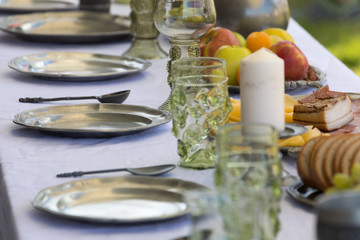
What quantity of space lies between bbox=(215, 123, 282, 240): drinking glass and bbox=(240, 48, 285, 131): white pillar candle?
0.82 feet

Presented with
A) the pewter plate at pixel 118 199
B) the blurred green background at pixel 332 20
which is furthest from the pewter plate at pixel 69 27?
the blurred green background at pixel 332 20

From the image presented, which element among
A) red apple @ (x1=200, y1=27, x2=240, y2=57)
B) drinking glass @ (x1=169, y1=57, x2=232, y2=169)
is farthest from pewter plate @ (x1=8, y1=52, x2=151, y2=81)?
drinking glass @ (x1=169, y1=57, x2=232, y2=169)

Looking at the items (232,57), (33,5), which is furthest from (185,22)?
(33,5)

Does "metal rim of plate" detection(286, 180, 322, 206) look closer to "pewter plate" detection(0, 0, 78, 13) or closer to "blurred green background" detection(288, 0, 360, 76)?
"pewter plate" detection(0, 0, 78, 13)

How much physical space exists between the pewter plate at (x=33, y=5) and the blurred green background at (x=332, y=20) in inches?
123

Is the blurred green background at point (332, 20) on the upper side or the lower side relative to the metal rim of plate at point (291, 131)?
lower

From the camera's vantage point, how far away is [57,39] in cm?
201

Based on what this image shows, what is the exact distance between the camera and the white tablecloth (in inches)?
29.0

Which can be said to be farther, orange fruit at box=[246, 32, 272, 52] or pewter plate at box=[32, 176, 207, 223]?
orange fruit at box=[246, 32, 272, 52]

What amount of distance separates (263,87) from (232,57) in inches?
20.4

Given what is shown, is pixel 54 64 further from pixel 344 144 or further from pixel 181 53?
pixel 344 144

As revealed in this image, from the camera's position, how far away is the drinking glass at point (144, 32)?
173 cm

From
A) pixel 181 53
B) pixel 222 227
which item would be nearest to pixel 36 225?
pixel 222 227

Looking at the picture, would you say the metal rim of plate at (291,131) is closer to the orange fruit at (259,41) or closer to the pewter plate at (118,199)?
the pewter plate at (118,199)
